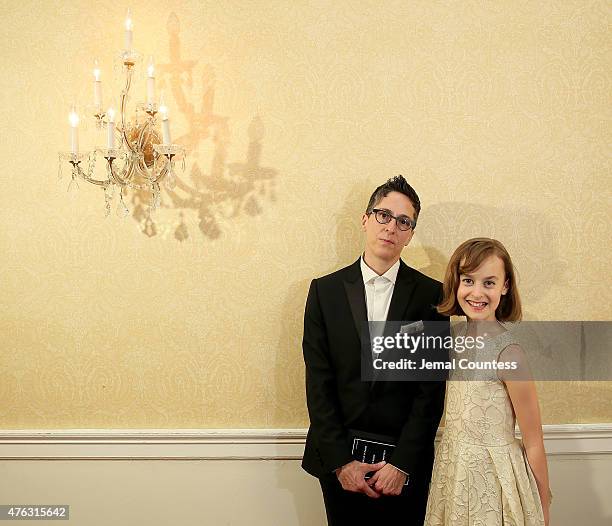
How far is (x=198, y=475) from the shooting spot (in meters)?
2.18

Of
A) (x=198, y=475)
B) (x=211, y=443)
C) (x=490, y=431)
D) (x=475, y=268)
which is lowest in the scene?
(x=198, y=475)

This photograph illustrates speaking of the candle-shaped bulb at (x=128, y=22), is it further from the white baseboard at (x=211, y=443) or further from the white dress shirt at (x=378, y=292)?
the white baseboard at (x=211, y=443)

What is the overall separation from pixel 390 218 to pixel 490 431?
2.32ft

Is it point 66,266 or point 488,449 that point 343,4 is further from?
point 488,449

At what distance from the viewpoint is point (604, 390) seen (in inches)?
86.7

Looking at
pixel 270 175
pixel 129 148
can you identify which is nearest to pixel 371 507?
pixel 270 175

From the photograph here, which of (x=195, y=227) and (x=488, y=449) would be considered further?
(x=195, y=227)

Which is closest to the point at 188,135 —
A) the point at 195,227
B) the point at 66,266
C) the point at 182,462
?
the point at 195,227

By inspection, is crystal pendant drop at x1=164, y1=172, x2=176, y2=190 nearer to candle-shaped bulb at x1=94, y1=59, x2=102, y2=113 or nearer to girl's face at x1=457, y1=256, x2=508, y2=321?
candle-shaped bulb at x1=94, y1=59, x2=102, y2=113

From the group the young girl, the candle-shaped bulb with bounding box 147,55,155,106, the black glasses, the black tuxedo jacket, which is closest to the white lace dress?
the young girl

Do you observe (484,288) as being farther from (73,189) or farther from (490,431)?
(73,189)

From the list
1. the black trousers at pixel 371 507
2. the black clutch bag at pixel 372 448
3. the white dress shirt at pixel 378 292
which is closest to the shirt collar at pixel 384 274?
the white dress shirt at pixel 378 292

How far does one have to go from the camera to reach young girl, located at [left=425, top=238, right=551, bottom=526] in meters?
1.63

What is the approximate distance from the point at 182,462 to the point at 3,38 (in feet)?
→ 5.72
